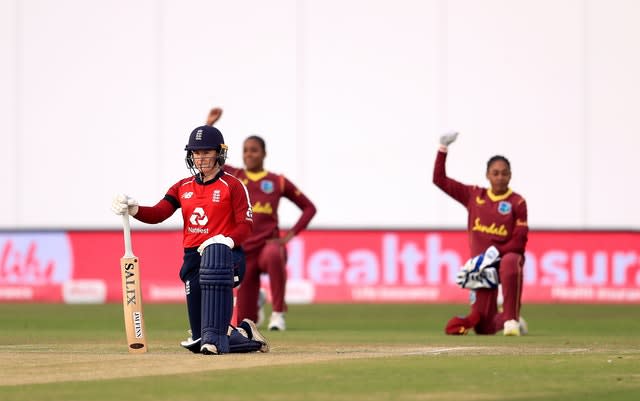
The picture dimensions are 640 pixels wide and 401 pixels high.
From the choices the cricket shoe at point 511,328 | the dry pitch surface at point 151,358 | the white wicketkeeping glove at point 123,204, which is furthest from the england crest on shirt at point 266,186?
the white wicketkeeping glove at point 123,204

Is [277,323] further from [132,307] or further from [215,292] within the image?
[215,292]

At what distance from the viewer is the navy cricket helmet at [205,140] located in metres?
11.9

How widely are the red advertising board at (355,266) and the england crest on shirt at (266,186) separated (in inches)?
272

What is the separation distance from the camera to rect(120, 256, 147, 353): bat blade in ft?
38.5

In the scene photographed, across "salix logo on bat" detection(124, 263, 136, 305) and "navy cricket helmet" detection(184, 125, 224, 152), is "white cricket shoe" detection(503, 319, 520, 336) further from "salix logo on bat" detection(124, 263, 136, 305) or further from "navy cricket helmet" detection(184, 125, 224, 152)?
"salix logo on bat" detection(124, 263, 136, 305)

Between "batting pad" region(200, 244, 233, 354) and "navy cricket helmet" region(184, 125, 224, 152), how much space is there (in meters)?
0.87

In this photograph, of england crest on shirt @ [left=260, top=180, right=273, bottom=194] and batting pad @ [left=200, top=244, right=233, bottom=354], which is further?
england crest on shirt @ [left=260, top=180, right=273, bottom=194]

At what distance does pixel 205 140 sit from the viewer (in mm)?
11930

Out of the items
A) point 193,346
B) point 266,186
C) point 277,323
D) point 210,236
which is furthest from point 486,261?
point 193,346

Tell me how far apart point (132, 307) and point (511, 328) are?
5.05 meters

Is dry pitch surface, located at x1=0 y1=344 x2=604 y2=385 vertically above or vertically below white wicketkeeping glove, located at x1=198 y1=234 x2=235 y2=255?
below

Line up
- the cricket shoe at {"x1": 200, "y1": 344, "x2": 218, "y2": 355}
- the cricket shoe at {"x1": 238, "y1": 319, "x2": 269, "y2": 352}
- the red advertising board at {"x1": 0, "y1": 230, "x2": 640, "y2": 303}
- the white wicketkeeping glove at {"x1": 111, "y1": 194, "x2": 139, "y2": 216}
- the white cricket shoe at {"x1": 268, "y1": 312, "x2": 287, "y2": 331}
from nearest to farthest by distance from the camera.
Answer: the cricket shoe at {"x1": 200, "y1": 344, "x2": 218, "y2": 355} < the white wicketkeeping glove at {"x1": 111, "y1": 194, "x2": 139, "y2": 216} < the cricket shoe at {"x1": 238, "y1": 319, "x2": 269, "y2": 352} < the white cricket shoe at {"x1": 268, "y1": 312, "x2": 287, "y2": 331} < the red advertising board at {"x1": 0, "y1": 230, "x2": 640, "y2": 303}

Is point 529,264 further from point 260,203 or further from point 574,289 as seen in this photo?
point 260,203

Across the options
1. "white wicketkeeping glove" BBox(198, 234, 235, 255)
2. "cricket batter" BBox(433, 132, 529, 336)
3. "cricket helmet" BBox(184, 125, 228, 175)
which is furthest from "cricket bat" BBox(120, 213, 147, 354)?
"cricket batter" BBox(433, 132, 529, 336)
